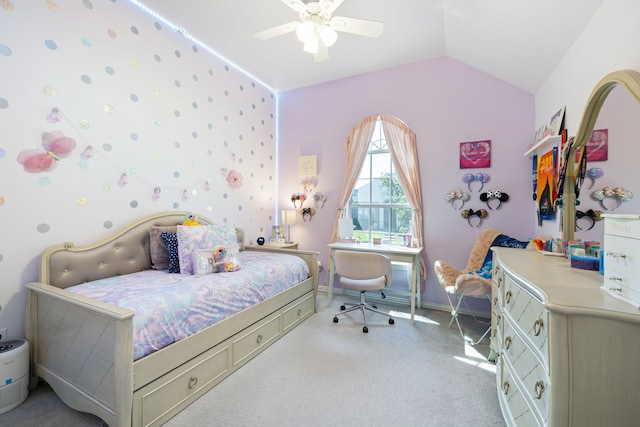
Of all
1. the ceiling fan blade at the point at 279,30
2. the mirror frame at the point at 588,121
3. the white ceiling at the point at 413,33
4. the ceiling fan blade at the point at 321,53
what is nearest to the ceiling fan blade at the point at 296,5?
the ceiling fan blade at the point at 279,30

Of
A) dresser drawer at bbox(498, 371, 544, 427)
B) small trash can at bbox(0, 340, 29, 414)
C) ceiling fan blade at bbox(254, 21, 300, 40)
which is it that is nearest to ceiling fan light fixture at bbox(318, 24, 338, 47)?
ceiling fan blade at bbox(254, 21, 300, 40)

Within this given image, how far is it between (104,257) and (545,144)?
12.4 ft

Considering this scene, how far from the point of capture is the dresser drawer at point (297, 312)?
105 inches

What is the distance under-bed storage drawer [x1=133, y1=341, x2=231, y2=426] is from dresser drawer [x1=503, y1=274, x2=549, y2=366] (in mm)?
1812

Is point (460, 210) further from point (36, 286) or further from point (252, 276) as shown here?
point (36, 286)

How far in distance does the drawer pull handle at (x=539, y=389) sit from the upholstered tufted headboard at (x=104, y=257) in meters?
2.79

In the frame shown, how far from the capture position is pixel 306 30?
84.1 inches

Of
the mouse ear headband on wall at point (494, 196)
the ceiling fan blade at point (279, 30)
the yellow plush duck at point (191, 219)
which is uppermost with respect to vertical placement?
the ceiling fan blade at point (279, 30)

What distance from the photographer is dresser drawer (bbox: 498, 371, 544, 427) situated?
1.12m

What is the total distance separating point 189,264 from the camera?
234cm

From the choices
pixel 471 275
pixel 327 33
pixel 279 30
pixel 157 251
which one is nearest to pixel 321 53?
pixel 327 33

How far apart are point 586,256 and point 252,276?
2.19 m

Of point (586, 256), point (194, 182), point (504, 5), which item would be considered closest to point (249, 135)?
point (194, 182)

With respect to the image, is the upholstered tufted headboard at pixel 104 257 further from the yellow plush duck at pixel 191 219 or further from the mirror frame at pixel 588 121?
the mirror frame at pixel 588 121
